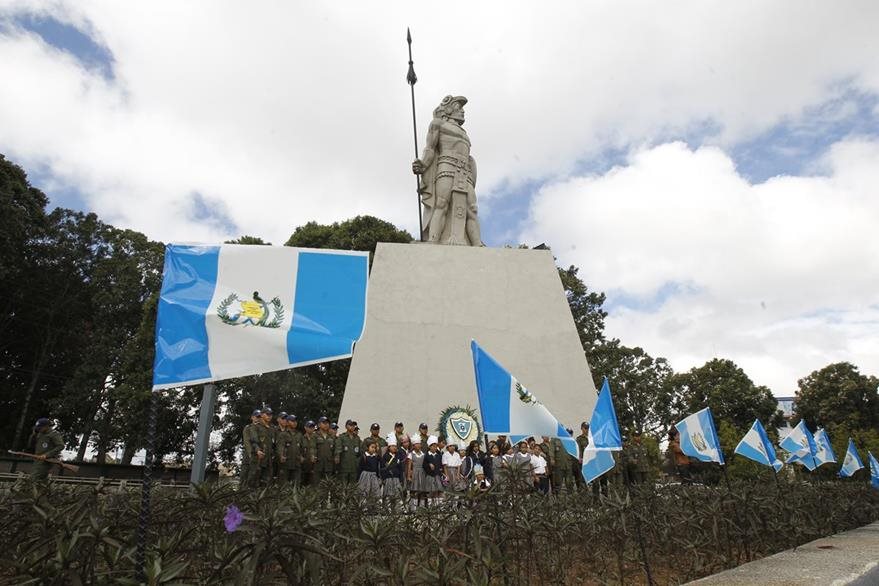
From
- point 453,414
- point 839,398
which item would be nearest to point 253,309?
point 453,414

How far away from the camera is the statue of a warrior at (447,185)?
13602 millimetres

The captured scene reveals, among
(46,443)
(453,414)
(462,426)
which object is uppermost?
(453,414)

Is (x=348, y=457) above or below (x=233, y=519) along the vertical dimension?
above

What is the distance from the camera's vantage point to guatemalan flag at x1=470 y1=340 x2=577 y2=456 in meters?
3.83

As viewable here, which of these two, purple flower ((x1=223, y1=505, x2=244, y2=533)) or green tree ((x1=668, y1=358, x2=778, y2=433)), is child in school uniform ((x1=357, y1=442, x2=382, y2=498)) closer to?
purple flower ((x1=223, y1=505, x2=244, y2=533))

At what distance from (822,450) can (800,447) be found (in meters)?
1.54

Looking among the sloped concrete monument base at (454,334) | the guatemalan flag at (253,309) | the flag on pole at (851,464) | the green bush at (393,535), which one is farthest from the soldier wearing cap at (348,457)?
the flag on pole at (851,464)

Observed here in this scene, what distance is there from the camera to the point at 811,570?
3.26 metres

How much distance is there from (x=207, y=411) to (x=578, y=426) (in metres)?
8.50

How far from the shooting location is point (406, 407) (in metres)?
10.9

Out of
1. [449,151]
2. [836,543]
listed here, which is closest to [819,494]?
[836,543]

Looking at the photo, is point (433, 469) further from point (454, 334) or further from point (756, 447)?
point (756, 447)

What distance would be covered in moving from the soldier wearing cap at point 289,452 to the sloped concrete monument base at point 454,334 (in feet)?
7.63

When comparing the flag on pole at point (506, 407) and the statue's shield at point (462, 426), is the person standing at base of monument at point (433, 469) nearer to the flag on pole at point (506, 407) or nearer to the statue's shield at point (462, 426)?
the statue's shield at point (462, 426)
